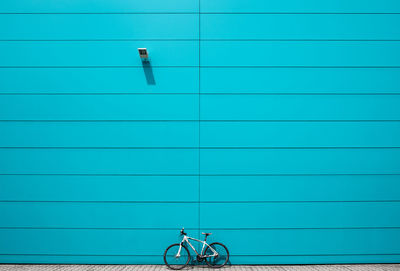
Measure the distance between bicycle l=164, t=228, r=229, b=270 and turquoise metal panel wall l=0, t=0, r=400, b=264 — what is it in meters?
0.19

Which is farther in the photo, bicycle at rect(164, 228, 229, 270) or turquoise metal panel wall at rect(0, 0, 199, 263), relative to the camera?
turquoise metal panel wall at rect(0, 0, 199, 263)

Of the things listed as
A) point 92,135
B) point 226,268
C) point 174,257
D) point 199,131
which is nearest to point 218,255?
point 226,268

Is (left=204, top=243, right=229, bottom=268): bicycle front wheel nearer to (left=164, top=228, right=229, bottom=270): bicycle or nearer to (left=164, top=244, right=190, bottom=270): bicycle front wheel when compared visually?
(left=164, top=228, right=229, bottom=270): bicycle

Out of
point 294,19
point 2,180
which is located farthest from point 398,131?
point 2,180

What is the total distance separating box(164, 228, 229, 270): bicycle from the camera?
5.50m

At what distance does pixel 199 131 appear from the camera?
573 centimetres

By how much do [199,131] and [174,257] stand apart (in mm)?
2490

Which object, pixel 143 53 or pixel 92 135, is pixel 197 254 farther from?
pixel 143 53

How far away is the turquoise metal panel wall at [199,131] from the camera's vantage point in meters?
5.70

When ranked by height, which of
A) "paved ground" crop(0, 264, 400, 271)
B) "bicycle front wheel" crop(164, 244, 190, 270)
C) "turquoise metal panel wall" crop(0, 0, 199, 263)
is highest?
"turquoise metal panel wall" crop(0, 0, 199, 263)

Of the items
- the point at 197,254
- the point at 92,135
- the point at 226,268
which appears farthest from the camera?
the point at 92,135

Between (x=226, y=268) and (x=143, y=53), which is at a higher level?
(x=143, y=53)

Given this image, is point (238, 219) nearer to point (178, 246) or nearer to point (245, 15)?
point (178, 246)

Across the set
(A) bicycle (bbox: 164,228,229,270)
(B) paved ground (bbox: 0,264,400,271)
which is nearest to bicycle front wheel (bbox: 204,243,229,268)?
(A) bicycle (bbox: 164,228,229,270)
